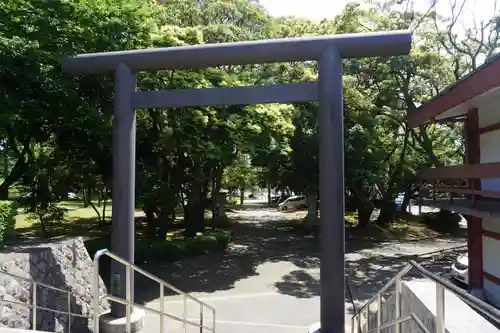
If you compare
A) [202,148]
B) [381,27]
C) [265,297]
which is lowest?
[265,297]

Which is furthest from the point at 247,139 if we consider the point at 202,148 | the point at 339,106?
the point at 339,106

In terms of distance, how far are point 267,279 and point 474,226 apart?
646cm

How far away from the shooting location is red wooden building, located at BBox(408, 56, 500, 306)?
666 cm

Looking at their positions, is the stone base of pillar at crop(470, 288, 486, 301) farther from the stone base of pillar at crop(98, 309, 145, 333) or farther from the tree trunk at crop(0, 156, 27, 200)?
the tree trunk at crop(0, 156, 27, 200)

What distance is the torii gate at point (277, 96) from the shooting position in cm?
579

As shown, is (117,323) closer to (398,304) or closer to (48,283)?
(48,283)

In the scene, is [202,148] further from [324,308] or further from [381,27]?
[381,27]

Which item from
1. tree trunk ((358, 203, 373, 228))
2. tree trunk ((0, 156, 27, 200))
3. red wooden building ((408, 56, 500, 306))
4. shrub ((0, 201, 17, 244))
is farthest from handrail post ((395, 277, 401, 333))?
tree trunk ((358, 203, 373, 228))

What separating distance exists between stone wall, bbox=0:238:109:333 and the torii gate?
0.80 metres

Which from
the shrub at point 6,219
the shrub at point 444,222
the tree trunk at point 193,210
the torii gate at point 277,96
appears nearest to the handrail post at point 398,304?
the torii gate at point 277,96

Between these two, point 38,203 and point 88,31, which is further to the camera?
point 38,203

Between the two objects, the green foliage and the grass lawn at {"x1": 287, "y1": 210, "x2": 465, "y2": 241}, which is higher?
the green foliage

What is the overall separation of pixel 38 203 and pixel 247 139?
8.96 metres

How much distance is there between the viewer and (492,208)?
6.88 metres
